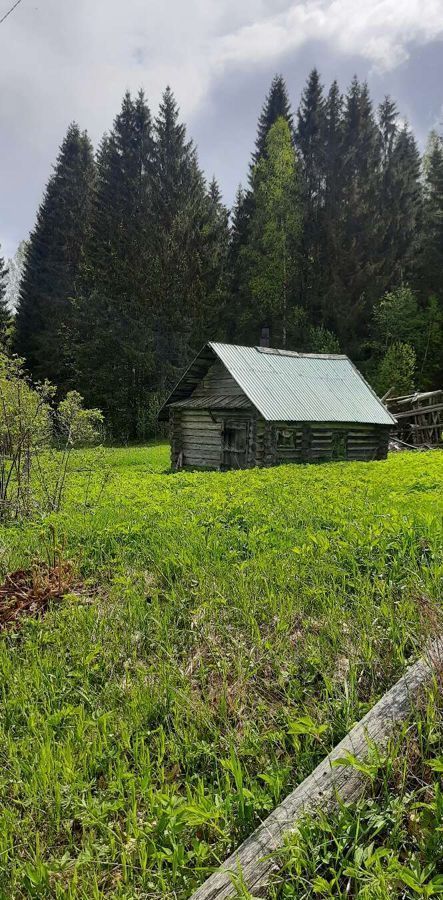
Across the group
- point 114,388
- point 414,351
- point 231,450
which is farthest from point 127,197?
point 231,450

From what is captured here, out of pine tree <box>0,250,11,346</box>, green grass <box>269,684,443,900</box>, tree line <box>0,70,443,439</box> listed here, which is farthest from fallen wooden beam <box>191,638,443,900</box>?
pine tree <box>0,250,11,346</box>

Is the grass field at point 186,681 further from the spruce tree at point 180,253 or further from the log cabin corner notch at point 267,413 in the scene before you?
the spruce tree at point 180,253

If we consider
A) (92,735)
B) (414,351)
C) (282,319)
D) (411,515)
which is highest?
(282,319)

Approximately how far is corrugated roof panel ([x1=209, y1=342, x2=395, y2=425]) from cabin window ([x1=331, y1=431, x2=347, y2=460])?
40.8 inches

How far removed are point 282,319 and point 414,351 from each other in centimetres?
1063

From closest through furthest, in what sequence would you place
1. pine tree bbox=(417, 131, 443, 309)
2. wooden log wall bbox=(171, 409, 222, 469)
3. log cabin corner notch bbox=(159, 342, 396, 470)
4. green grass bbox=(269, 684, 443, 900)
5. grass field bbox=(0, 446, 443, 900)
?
green grass bbox=(269, 684, 443, 900), grass field bbox=(0, 446, 443, 900), log cabin corner notch bbox=(159, 342, 396, 470), wooden log wall bbox=(171, 409, 222, 469), pine tree bbox=(417, 131, 443, 309)

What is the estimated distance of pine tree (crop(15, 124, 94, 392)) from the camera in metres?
43.6

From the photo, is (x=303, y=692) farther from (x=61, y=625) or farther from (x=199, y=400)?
(x=199, y=400)

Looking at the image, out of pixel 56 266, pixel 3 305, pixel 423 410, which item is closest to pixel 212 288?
pixel 56 266

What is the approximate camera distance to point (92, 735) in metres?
3.40

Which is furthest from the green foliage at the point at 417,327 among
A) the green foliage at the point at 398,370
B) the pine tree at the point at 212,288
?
the pine tree at the point at 212,288

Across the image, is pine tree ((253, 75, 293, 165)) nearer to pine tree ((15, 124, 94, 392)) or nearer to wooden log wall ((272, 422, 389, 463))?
pine tree ((15, 124, 94, 392))

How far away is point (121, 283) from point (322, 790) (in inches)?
1639

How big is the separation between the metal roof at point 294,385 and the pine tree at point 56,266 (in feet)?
80.0
